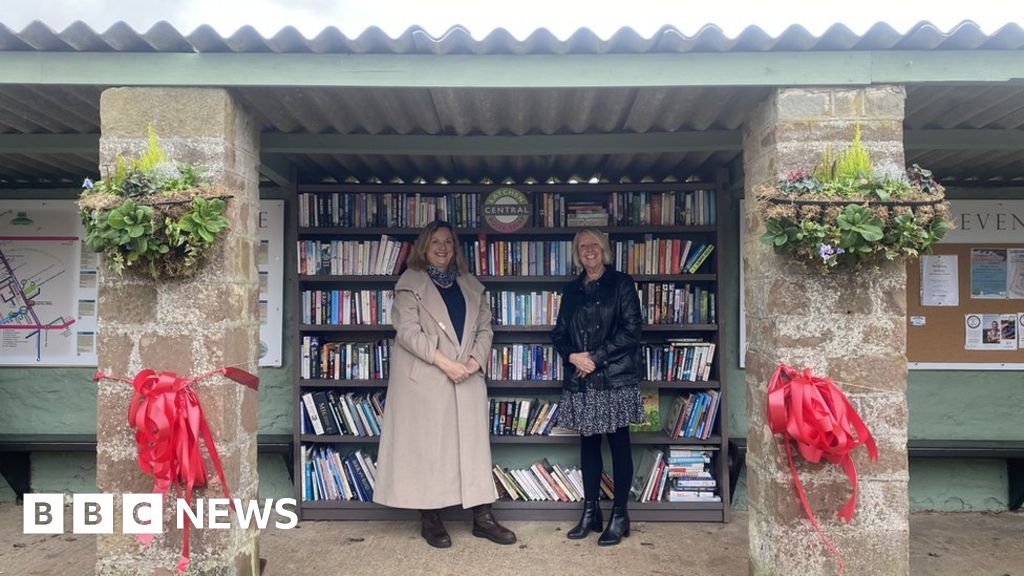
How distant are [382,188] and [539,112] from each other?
1.38 metres

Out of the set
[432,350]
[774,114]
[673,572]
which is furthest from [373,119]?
[673,572]

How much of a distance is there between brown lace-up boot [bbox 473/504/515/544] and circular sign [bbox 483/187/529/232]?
1.68 metres

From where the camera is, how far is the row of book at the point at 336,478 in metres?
4.04

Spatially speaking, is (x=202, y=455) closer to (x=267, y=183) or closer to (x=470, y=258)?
(x=470, y=258)

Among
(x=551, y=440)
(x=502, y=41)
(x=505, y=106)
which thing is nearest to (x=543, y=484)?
(x=551, y=440)

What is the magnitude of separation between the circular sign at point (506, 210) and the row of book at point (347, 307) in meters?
A: 0.79

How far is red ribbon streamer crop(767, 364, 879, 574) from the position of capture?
2334 millimetres

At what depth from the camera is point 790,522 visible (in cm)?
255

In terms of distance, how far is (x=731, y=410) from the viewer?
14.1 feet

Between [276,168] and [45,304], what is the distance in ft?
6.40

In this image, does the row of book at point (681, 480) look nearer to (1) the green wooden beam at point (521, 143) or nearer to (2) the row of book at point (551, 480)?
(2) the row of book at point (551, 480)

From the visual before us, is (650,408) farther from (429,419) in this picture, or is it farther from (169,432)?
(169,432)

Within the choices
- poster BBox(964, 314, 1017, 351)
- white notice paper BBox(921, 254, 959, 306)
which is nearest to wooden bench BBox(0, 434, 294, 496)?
white notice paper BBox(921, 254, 959, 306)

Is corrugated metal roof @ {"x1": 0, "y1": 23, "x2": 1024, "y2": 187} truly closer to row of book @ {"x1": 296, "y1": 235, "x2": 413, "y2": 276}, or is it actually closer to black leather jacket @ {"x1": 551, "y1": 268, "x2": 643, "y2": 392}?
row of book @ {"x1": 296, "y1": 235, "x2": 413, "y2": 276}
